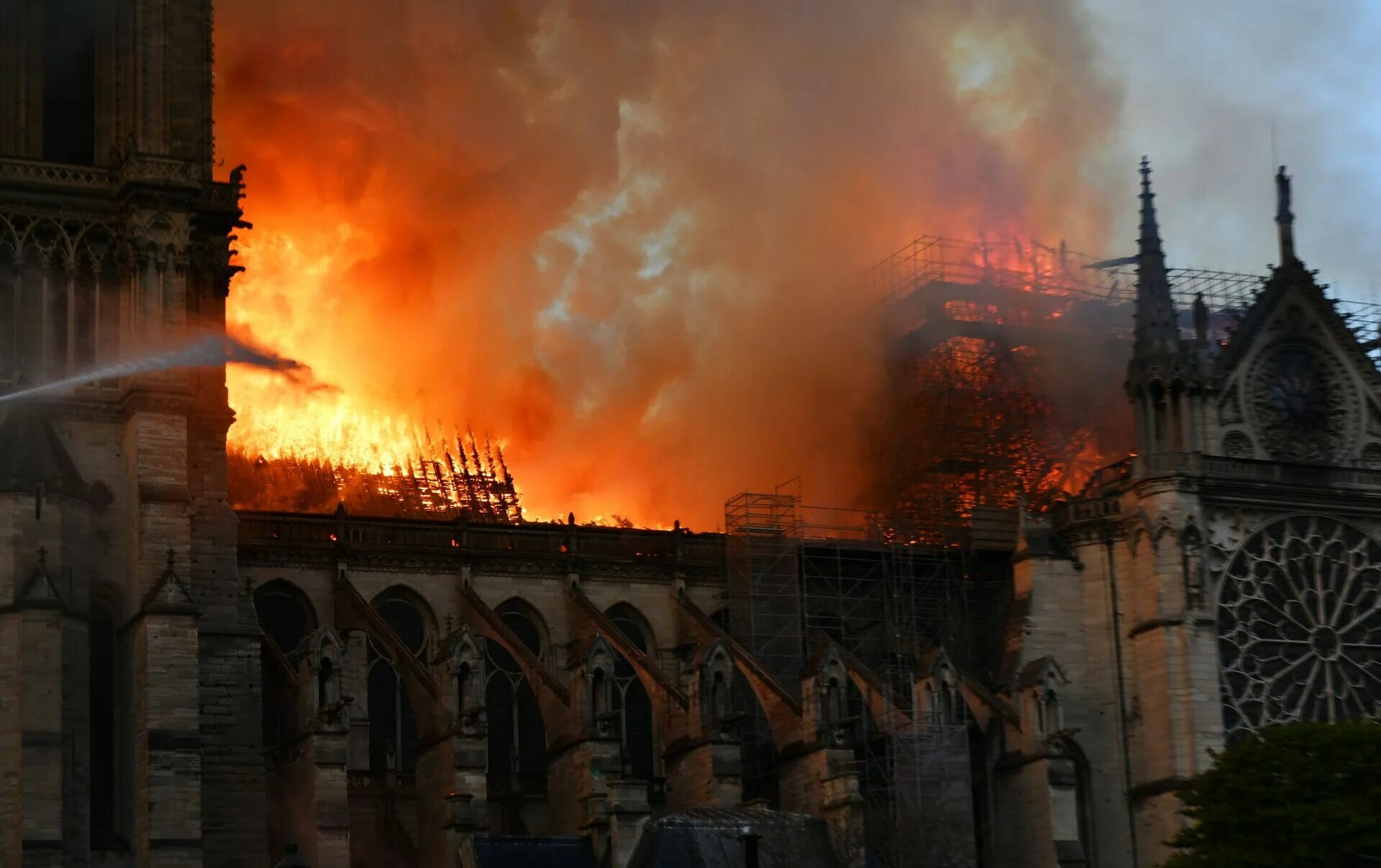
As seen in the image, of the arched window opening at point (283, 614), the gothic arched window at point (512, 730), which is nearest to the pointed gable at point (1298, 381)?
the gothic arched window at point (512, 730)

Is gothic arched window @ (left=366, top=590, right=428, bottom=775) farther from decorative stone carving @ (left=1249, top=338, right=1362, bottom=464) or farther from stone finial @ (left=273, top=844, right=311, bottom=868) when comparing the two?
decorative stone carving @ (left=1249, top=338, right=1362, bottom=464)

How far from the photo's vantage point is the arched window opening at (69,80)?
54000 millimetres

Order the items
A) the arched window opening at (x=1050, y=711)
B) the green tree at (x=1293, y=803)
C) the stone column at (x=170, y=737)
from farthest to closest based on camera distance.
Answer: the arched window opening at (x=1050, y=711), the green tree at (x=1293, y=803), the stone column at (x=170, y=737)

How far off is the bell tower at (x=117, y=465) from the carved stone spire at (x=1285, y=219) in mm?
25271

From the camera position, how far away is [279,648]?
5725 cm

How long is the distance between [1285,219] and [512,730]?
2257cm

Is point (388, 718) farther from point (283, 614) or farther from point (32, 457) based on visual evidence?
point (32, 457)

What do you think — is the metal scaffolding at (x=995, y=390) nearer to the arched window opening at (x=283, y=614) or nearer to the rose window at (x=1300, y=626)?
the rose window at (x=1300, y=626)

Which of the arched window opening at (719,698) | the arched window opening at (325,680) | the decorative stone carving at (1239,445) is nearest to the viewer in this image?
the arched window opening at (325,680)

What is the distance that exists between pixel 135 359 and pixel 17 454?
3314mm

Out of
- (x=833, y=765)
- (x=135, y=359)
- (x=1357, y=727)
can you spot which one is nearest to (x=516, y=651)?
(x=833, y=765)

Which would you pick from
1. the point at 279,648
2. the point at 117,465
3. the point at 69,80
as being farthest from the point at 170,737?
the point at 69,80

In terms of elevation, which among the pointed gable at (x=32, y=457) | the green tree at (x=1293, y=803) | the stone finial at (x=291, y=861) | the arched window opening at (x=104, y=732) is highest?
the pointed gable at (x=32, y=457)

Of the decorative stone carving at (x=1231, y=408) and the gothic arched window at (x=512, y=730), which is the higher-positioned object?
the decorative stone carving at (x=1231, y=408)
